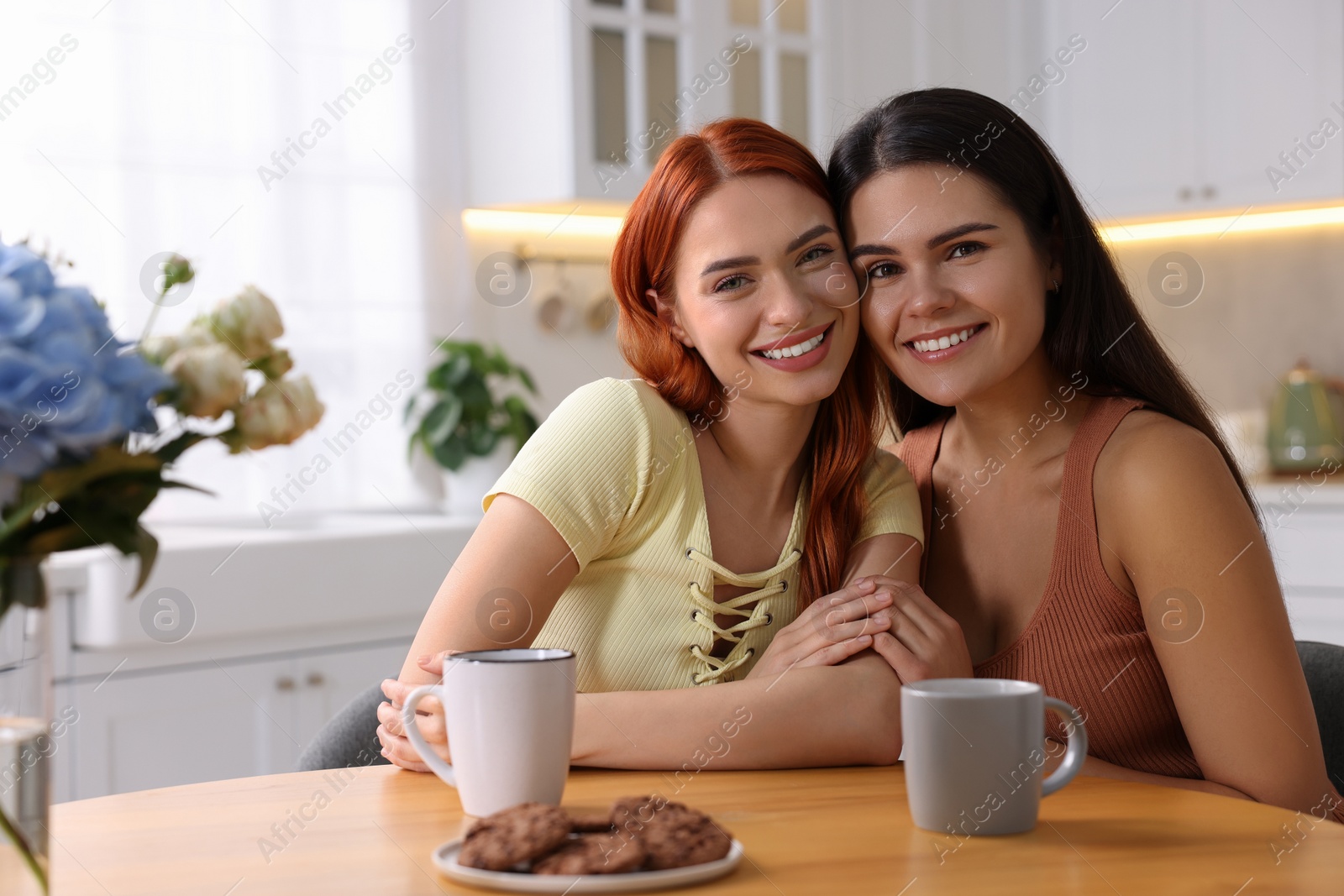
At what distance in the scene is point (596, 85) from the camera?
3.32 metres

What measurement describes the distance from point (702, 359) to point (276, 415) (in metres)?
0.90

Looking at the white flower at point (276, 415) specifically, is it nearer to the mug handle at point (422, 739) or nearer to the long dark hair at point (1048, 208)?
the mug handle at point (422, 739)

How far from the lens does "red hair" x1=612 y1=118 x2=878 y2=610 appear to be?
1.46m

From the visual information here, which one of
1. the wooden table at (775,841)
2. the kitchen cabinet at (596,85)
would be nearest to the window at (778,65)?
the kitchen cabinet at (596,85)

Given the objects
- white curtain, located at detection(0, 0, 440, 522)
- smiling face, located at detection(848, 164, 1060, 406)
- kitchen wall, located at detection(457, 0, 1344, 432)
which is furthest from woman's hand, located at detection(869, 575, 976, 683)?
kitchen wall, located at detection(457, 0, 1344, 432)

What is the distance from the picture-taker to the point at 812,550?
144 centimetres

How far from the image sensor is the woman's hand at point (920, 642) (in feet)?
3.93

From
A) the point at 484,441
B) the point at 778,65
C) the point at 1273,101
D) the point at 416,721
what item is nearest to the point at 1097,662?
the point at 416,721

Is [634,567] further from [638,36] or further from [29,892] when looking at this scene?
[638,36]

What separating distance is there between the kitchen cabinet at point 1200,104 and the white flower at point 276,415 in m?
3.46

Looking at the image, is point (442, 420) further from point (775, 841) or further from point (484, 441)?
point (775, 841)

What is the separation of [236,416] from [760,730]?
58 centimetres

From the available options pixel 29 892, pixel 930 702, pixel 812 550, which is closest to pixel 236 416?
pixel 29 892

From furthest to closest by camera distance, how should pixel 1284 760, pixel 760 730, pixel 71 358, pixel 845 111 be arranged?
pixel 845 111 → pixel 1284 760 → pixel 760 730 → pixel 71 358
